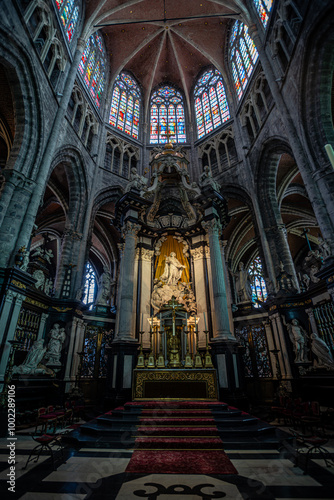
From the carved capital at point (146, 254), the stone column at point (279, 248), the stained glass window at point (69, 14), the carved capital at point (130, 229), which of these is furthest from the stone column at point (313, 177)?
the stained glass window at point (69, 14)

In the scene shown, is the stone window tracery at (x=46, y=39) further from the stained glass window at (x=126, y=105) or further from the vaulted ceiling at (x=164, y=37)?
the stained glass window at (x=126, y=105)

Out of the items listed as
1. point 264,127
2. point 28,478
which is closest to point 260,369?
point 28,478

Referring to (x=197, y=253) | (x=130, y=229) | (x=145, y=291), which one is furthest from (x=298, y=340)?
(x=130, y=229)

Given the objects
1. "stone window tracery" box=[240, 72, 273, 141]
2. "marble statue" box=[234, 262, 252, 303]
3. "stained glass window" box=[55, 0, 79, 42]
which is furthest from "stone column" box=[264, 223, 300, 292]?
"stained glass window" box=[55, 0, 79, 42]

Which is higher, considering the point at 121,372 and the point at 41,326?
the point at 41,326

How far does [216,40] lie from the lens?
21109 mm

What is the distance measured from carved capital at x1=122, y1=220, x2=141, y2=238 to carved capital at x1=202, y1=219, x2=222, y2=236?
3245 mm

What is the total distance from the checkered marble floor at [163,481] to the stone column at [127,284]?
17.2 ft

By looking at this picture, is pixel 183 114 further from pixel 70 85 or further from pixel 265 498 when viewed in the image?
pixel 265 498

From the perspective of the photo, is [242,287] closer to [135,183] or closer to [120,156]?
[135,183]

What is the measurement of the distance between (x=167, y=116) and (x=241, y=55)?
745cm

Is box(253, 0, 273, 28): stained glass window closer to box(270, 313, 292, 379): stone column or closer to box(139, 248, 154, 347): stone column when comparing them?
box(139, 248, 154, 347): stone column

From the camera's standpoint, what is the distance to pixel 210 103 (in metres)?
21.7

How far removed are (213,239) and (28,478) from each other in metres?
9.85
